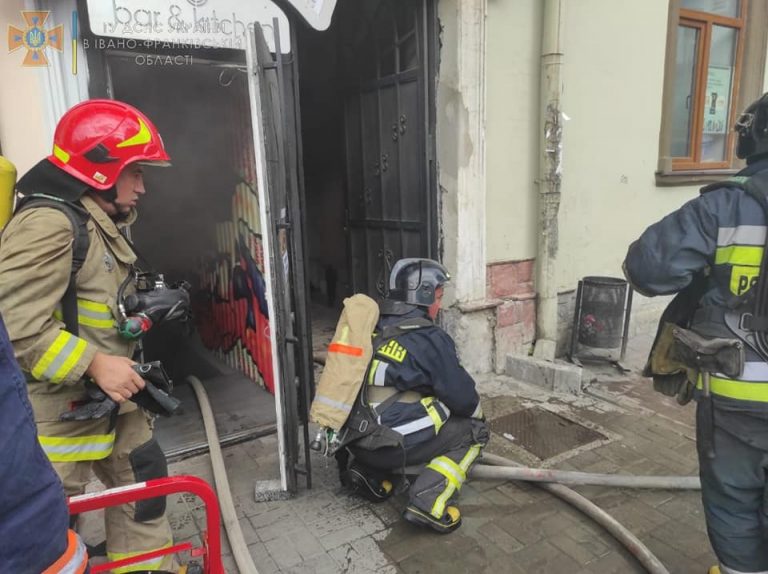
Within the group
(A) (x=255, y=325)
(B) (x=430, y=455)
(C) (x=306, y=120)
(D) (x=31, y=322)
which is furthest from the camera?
(C) (x=306, y=120)

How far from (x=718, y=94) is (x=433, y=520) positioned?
630 centimetres

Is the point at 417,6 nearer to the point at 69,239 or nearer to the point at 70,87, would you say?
the point at 70,87

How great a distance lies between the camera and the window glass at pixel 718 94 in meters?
6.31

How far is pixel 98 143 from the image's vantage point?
2.08 m

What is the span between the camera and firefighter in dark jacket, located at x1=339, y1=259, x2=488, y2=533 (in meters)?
2.79

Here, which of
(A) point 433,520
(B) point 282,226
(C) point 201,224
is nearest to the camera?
(A) point 433,520

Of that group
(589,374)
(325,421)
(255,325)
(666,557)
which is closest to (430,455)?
(325,421)

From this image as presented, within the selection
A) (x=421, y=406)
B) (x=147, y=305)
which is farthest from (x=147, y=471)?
(x=421, y=406)

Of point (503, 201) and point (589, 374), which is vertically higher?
point (503, 201)

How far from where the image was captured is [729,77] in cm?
652

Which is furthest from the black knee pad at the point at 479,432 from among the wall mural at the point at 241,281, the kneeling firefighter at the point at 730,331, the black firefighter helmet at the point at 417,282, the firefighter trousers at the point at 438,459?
the wall mural at the point at 241,281

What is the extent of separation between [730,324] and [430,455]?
1.57 metres

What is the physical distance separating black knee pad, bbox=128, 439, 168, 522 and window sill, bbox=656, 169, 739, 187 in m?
5.64

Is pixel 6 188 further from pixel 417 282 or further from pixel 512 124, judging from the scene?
pixel 512 124
